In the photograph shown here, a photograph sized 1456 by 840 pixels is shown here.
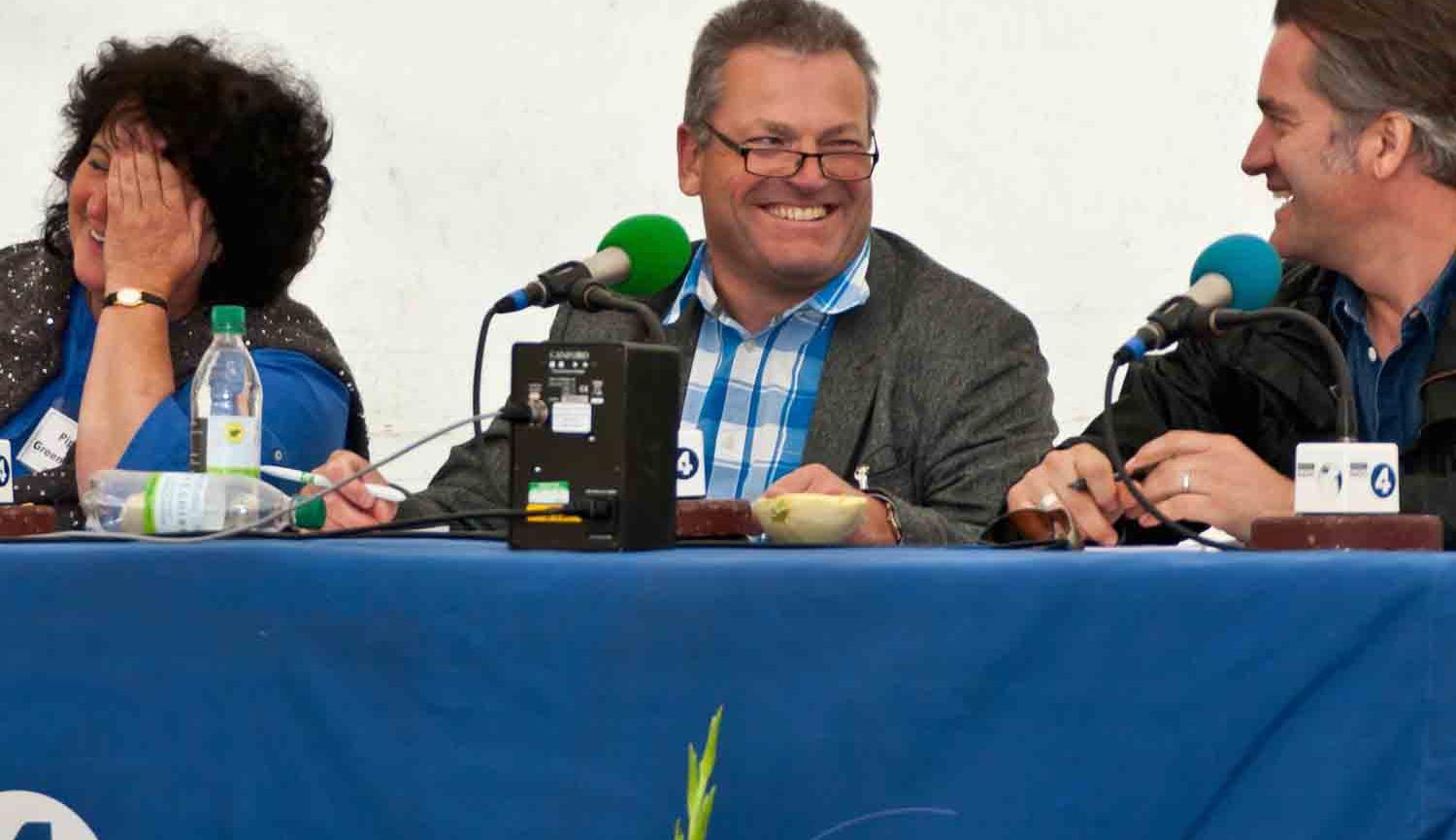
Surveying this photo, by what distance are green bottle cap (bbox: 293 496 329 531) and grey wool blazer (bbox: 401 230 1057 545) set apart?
0.41m

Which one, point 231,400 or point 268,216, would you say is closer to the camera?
point 231,400

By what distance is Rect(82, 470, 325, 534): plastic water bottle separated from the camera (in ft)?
5.10

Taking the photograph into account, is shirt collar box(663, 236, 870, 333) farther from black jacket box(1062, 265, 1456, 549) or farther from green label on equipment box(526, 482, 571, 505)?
green label on equipment box(526, 482, 571, 505)

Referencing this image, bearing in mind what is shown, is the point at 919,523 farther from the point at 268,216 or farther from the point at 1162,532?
the point at 268,216

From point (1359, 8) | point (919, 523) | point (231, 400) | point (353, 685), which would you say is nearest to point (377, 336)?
point (231, 400)

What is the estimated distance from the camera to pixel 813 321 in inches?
99.7

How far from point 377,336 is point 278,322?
39 cm

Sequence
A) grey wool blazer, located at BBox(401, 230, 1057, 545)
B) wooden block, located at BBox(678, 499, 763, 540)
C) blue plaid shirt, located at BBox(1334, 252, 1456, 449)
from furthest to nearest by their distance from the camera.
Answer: grey wool blazer, located at BBox(401, 230, 1057, 545)
blue plaid shirt, located at BBox(1334, 252, 1456, 449)
wooden block, located at BBox(678, 499, 763, 540)

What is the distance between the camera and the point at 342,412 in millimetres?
2602

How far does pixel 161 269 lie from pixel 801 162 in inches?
32.6

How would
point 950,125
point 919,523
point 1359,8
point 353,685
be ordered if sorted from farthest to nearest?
point 950,125 → point 1359,8 → point 919,523 → point 353,685

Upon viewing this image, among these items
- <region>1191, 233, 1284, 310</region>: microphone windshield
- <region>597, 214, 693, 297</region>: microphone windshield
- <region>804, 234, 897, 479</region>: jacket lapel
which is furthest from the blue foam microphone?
<region>804, 234, 897, 479</region>: jacket lapel

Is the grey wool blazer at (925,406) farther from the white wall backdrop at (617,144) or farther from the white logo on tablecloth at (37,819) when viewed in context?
the white logo on tablecloth at (37,819)

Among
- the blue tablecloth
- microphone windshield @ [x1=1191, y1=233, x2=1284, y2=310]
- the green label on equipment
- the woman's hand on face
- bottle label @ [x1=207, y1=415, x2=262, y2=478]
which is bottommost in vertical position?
the blue tablecloth
